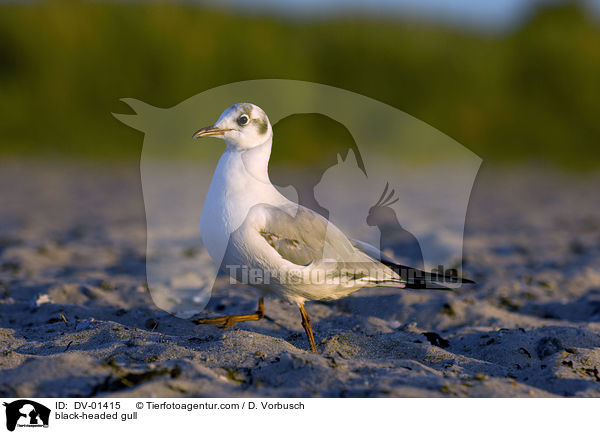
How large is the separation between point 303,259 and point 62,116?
15313 mm

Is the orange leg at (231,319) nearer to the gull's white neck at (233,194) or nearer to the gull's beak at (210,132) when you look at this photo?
the gull's white neck at (233,194)

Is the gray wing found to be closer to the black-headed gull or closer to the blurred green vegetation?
the black-headed gull

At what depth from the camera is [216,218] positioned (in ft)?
11.4

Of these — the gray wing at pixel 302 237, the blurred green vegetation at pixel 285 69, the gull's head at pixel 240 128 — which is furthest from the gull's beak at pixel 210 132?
the blurred green vegetation at pixel 285 69

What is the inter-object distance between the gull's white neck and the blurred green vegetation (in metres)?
12.8

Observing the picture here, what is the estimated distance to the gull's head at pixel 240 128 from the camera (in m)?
3.64

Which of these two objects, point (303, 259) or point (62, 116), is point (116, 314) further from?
point (62, 116)

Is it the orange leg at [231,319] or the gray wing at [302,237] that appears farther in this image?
the orange leg at [231,319]

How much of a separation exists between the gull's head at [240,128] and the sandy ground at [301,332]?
3.58 ft

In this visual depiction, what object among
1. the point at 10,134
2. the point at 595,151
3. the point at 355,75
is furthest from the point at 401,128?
the point at 10,134

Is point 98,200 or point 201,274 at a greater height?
point 98,200
